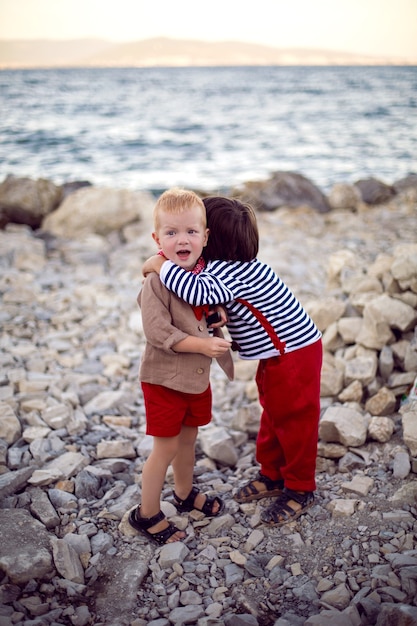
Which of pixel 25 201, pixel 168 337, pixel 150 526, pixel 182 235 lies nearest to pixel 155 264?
pixel 182 235

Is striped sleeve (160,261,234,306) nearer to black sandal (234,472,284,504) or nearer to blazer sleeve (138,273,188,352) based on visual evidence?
blazer sleeve (138,273,188,352)

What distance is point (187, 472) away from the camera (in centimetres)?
232

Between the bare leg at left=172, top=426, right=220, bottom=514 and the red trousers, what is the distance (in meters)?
0.36

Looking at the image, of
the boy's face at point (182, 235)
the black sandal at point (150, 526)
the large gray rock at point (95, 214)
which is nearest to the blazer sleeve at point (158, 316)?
the boy's face at point (182, 235)

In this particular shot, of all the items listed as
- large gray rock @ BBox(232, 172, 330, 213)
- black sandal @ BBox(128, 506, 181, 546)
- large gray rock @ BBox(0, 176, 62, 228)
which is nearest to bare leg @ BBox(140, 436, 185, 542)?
black sandal @ BBox(128, 506, 181, 546)

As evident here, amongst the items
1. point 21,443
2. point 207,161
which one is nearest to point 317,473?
point 21,443

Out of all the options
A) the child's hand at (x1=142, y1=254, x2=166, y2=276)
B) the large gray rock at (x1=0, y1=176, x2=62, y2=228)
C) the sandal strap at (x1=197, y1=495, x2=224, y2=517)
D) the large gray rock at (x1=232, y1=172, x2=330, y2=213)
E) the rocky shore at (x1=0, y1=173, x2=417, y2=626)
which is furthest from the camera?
the large gray rock at (x1=232, y1=172, x2=330, y2=213)

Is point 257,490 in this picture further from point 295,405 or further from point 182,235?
point 182,235

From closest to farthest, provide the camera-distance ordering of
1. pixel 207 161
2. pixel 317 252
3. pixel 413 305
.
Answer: pixel 413 305, pixel 317 252, pixel 207 161

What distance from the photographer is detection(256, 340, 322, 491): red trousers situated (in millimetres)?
2137

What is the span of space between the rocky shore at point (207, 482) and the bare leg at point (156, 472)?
0.12 metres

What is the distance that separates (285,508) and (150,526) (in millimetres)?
609

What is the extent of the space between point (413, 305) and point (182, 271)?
1.92 meters

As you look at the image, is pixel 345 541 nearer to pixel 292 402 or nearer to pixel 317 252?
pixel 292 402
